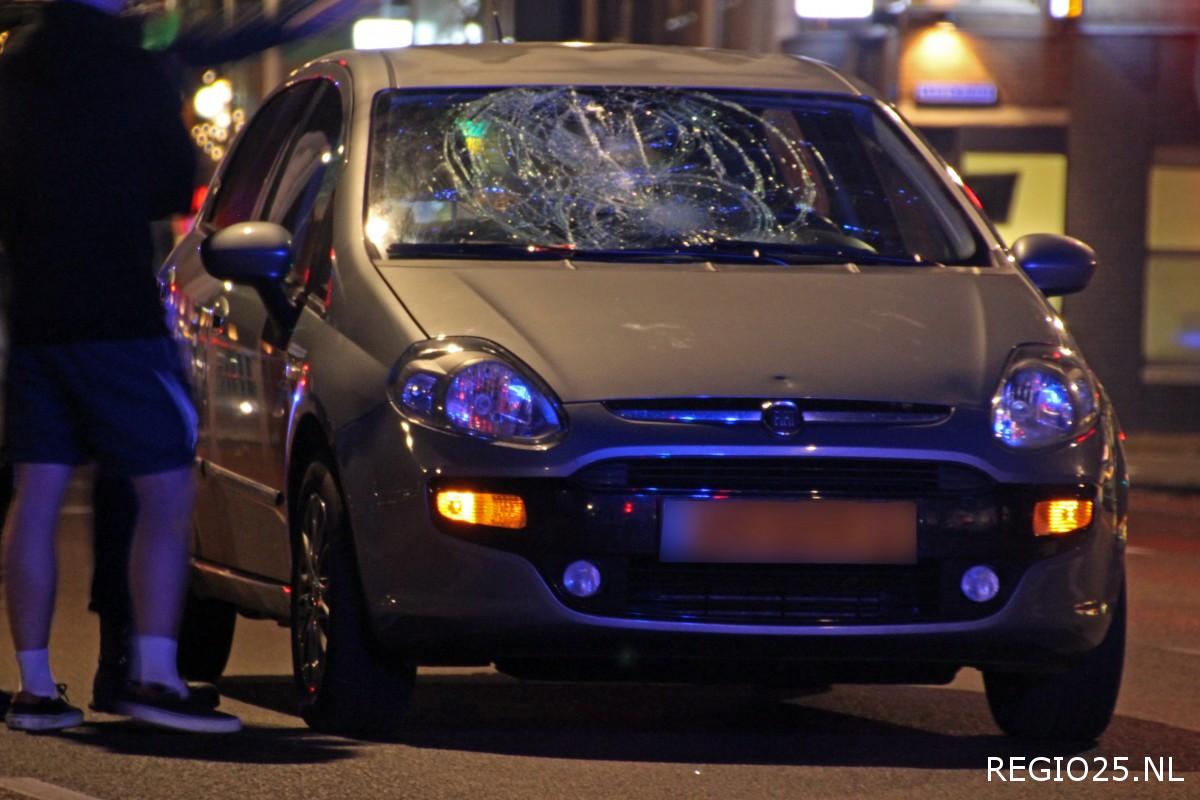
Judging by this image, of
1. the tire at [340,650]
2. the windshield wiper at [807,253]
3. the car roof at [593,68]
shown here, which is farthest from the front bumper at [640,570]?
the car roof at [593,68]

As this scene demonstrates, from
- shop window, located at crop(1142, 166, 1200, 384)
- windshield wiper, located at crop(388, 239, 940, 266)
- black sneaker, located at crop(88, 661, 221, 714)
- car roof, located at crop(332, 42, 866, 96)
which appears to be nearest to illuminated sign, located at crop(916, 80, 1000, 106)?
shop window, located at crop(1142, 166, 1200, 384)

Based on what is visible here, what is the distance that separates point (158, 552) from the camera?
639 centimetres

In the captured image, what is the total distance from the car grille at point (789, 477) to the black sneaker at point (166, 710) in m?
1.10

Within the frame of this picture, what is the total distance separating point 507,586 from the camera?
6000 millimetres

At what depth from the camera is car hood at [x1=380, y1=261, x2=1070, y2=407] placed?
20.1 feet

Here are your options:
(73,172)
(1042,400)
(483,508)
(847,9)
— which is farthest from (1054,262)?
(847,9)

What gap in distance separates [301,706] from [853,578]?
138 centimetres

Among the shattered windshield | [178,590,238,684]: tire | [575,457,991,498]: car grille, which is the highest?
the shattered windshield

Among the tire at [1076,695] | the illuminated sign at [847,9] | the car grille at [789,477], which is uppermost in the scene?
the car grille at [789,477]

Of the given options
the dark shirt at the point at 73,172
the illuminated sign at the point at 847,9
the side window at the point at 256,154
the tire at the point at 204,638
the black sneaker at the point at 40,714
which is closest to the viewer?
the dark shirt at the point at 73,172

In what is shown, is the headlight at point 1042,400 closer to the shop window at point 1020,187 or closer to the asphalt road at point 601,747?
the asphalt road at point 601,747

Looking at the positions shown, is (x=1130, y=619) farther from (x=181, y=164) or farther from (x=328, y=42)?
(x=328, y=42)

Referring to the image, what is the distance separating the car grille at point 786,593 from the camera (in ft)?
19.9

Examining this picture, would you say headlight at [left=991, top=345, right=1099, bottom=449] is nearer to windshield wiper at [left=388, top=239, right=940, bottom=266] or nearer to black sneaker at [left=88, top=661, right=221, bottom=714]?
windshield wiper at [left=388, top=239, right=940, bottom=266]
